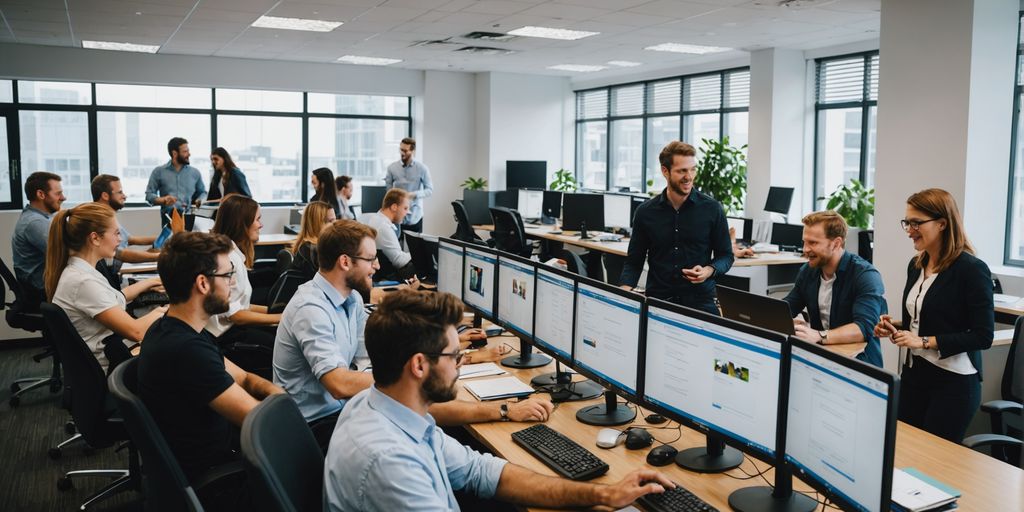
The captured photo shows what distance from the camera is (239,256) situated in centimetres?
392

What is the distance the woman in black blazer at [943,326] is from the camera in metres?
2.86

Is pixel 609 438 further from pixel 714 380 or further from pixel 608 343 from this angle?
pixel 714 380

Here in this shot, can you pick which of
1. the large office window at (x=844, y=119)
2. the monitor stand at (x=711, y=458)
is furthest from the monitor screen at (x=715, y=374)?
the large office window at (x=844, y=119)

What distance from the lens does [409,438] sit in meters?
1.72

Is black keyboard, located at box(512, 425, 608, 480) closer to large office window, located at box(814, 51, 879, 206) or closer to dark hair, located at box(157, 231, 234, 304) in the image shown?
dark hair, located at box(157, 231, 234, 304)

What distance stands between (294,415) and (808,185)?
27.7ft

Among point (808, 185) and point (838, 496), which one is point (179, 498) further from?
point (808, 185)

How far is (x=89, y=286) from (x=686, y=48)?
283 inches

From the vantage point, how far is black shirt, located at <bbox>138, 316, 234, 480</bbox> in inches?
86.0

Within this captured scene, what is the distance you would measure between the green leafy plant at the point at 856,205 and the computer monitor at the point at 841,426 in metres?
6.69

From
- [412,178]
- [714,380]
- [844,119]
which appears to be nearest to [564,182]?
[412,178]

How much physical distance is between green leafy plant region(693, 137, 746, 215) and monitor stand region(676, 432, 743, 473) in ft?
24.5

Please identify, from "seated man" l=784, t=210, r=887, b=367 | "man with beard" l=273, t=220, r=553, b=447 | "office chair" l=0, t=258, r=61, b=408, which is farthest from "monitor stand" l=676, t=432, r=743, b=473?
"office chair" l=0, t=258, r=61, b=408

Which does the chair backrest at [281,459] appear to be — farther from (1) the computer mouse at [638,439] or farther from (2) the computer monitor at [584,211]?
(2) the computer monitor at [584,211]
